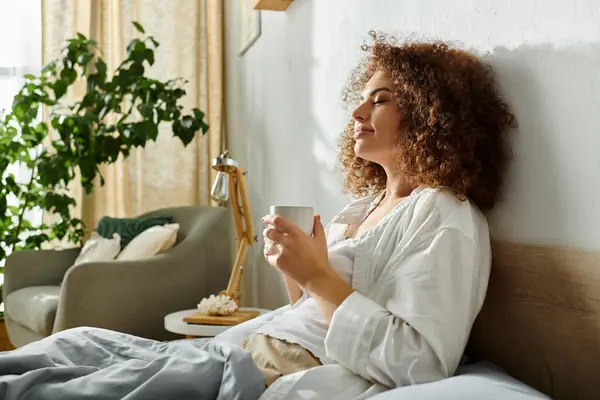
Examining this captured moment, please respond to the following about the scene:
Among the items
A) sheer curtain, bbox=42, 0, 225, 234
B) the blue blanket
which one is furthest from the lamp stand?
sheer curtain, bbox=42, 0, 225, 234

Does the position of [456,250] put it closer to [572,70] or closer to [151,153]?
[572,70]

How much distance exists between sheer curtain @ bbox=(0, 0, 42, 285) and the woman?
3.33m

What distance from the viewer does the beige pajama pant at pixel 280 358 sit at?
1247 millimetres

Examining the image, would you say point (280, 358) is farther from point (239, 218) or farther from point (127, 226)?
point (127, 226)

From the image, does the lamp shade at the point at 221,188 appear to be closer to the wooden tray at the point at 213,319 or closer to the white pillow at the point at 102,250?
the wooden tray at the point at 213,319

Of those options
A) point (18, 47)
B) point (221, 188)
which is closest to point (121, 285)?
point (221, 188)

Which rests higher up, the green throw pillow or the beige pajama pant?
the green throw pillow

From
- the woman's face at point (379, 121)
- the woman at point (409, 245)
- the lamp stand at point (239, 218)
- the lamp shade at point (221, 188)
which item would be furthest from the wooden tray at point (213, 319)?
the woman's face at point (379, 121)

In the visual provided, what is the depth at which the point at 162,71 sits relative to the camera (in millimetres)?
4281

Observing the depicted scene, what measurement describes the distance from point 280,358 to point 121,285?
1552 millimetres

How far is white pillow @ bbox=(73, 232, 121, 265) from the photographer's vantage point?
10.4 feet

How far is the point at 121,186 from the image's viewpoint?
418 centimetres

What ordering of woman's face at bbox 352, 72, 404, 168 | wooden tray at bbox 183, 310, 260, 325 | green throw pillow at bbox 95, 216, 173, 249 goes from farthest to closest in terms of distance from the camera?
green throw pillow at bbox 95, 216, 173, 249 → wooden tray at bbox 183, 310, 260, 325 → woman's face at bbox 352, 72, 404, 168

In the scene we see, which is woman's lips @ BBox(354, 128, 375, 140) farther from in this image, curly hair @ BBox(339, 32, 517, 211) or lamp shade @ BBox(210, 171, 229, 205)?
lamp shade @ BBox(210, 171, 229, 205)
